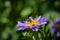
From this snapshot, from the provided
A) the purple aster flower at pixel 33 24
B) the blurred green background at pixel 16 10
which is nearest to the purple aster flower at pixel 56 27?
the purple aster flower at pixel 33 24

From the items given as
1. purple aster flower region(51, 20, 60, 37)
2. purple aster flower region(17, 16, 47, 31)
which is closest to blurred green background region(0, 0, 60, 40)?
purple aster flower region(51, 20, 60, 37)

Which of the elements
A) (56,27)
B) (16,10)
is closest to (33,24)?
(56,27)

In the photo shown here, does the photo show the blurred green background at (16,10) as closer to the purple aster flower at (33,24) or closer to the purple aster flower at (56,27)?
the purple aster flower at (56,27)

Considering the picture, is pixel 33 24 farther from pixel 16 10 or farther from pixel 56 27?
pixel 16 10

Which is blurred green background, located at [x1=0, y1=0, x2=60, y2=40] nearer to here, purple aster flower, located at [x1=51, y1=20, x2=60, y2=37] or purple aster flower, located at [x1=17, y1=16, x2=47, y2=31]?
purple aster flower, located at [x1=51, y1=20, x2=60, y2=37]

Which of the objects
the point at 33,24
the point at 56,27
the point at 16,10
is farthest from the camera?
the point at 16,10

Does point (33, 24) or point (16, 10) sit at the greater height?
point (16, 10)

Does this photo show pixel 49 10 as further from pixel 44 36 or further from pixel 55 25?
pixel 44 36

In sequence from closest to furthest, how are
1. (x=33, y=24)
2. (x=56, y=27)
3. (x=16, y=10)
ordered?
(x=33, y=24) < (x=56, y=27) < (x=16, y=10)
